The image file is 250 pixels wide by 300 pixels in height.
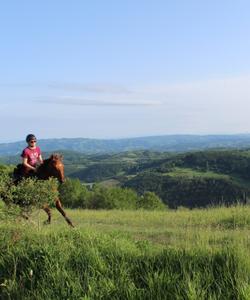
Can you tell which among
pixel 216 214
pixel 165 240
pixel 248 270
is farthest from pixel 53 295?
pixel 216 214

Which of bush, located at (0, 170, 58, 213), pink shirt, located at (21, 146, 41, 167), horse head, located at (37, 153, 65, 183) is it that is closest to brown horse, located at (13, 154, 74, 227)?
horse head, located at (37, 153, 65, 183)

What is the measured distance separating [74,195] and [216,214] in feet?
103

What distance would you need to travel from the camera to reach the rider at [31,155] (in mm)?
12930

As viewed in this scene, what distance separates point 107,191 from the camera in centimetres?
4750

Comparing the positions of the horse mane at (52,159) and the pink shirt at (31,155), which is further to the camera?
the pink shirt at (31,155)

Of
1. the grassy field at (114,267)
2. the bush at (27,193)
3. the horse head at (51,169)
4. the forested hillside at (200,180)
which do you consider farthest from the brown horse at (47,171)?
the forested hillside at (200,180)

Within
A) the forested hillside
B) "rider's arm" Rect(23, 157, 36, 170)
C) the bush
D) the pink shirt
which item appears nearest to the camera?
the bush

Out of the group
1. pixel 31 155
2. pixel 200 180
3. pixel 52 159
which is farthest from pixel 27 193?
pixel 200 180

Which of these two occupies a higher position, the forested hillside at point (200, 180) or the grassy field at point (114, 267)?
the grassy field at point (114, 267)

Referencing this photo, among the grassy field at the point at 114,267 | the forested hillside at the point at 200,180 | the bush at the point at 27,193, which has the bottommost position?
the forested hillside at the point at 200,180

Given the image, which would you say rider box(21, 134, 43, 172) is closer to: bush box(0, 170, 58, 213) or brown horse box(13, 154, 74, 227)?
brown horse box(13, 154, 74, 227)

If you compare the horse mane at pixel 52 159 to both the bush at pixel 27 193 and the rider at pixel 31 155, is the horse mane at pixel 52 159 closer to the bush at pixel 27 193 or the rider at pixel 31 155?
the rider at pixel 31 155

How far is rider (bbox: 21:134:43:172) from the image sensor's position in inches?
509

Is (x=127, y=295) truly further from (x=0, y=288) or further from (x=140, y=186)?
(x=140, y=186)
